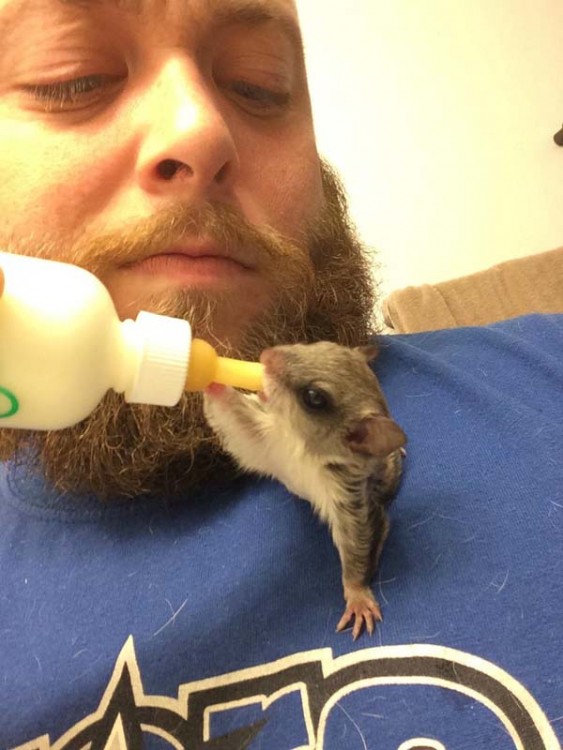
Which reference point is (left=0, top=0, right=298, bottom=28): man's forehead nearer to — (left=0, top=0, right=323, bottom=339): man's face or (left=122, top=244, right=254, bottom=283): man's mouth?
(left=0, top=0, right=323, bottom=339): man's face

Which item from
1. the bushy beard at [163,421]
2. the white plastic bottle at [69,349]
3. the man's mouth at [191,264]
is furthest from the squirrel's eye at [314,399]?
the white plastic bottle at [69,349]

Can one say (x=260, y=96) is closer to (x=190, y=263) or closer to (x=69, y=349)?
(x=190, y=263)

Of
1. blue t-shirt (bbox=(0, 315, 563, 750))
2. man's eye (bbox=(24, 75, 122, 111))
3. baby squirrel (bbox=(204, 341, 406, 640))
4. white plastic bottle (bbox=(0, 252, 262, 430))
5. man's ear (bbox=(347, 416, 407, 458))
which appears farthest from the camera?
man's eye (bbox=(24, 75, 122, 111))

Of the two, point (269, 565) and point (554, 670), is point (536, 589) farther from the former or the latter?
point (269, 565)

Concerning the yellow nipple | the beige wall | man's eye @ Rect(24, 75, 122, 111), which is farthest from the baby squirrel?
the beige wall

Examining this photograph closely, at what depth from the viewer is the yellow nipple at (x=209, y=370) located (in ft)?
3.00

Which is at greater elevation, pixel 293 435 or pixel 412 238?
pixel 293 435

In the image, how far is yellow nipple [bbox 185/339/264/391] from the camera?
915 millimetres

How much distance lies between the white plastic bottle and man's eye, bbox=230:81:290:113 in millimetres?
913

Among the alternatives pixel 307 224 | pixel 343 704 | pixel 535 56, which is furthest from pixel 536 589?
pixel 535 56

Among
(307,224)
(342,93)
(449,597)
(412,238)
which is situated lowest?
(412,238)

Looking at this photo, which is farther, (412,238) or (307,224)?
(412,238)

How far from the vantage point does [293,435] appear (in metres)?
1.28

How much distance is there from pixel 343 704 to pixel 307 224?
109cm
